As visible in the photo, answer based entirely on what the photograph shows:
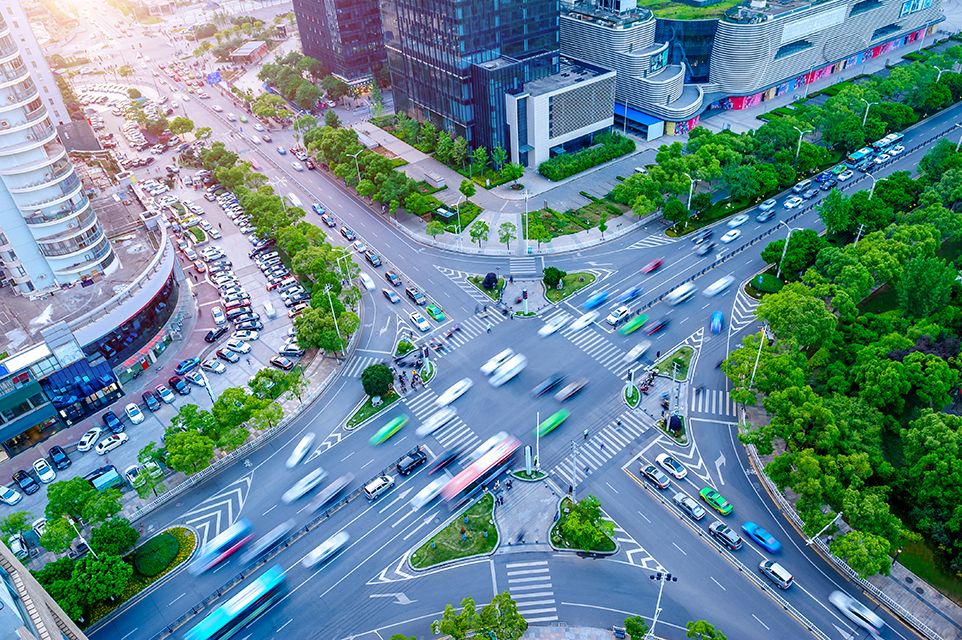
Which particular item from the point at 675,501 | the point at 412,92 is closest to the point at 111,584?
the point at 675,501

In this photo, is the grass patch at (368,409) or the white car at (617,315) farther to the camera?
the white car at (617,315)

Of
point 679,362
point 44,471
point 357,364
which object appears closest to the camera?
point 44,471

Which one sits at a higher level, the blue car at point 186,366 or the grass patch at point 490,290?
the grass patch at point 490,290

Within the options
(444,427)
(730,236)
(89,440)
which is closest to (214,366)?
(89,440)

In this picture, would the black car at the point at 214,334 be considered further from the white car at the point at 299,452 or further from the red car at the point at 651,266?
the red car at the point at 651,266

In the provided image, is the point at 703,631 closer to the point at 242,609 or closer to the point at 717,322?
the point at 242,609

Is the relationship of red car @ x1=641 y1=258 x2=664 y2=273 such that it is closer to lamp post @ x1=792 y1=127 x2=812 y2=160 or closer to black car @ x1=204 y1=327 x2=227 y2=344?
lamp post @ x1=792 y1=127 x2=812 y2=160

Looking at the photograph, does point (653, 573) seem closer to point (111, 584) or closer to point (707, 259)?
point (111, 584)

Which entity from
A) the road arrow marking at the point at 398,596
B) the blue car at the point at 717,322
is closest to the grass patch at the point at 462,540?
the road arrow marking at the point at 398,596

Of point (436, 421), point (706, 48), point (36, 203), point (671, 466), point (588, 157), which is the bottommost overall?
point (671, 466)
